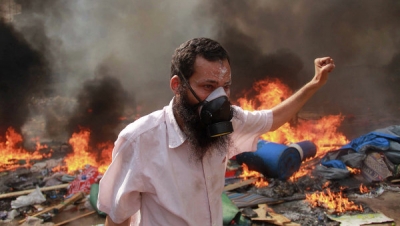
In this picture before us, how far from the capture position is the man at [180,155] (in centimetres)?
145

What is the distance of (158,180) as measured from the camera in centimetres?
144

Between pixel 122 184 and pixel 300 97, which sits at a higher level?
pixel 300 97

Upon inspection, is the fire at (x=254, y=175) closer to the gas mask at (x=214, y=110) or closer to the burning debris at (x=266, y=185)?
the burning debris at (x=266, y=185)

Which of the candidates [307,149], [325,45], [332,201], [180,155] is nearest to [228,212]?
[332,201]

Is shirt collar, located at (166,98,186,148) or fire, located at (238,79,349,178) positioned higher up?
shirt collar, located at (166,98,186,148)

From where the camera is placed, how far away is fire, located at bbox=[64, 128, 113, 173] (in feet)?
28.0

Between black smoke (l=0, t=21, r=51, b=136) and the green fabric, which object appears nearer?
the green fabric

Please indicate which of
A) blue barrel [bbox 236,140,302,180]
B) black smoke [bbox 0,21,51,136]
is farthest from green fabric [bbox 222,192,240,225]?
black smoke [bbox 0,21,51,136]

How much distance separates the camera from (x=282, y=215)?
4.85m

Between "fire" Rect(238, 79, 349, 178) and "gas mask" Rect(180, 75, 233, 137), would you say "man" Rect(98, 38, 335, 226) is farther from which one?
"fire" Rect(238, 79, 349, 178)

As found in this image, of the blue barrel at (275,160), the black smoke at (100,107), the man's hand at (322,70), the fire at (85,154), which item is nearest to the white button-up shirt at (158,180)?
the man's hand at (322,70)

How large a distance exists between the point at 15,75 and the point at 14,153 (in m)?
3.66

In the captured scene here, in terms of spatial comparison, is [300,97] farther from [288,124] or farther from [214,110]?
[288,124]

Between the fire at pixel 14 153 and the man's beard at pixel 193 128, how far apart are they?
909cm
